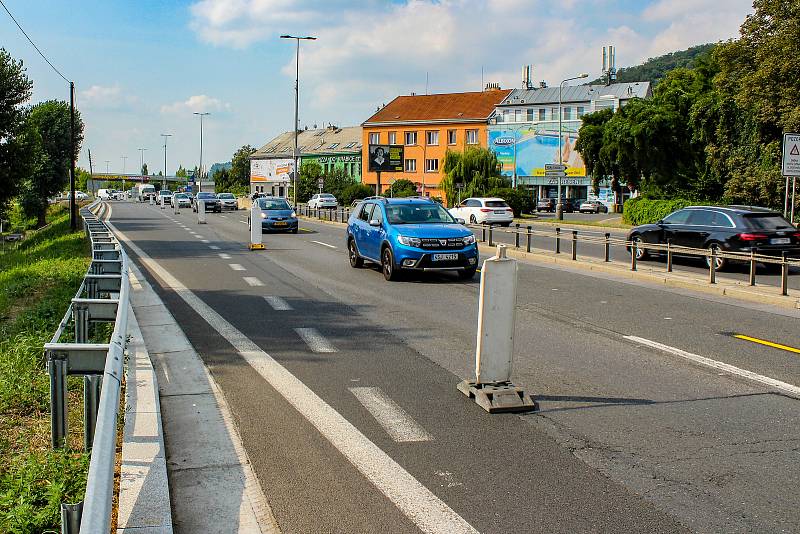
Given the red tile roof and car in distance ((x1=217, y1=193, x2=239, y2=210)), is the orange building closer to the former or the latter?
the red tile roof

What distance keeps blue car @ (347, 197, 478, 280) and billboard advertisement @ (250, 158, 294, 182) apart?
105848 millimetres

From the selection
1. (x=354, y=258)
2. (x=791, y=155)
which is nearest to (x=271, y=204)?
(x=354, y=258)

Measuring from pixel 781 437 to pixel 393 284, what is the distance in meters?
10.7

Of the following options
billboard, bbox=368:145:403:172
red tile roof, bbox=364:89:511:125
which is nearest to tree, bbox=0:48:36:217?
billboard, bbox=368:145:403:172

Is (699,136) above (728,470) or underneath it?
above

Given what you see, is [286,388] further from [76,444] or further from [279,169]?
[279,169]

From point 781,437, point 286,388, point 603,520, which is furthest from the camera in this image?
point 286,388

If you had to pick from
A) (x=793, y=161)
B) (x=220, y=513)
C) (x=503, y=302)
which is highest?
(x=793, y=161)

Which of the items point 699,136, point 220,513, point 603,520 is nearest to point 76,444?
point 220,513

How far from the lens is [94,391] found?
5.07 meters

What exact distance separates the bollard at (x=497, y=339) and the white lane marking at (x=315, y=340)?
2.69 metres

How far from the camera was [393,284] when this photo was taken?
16359mm

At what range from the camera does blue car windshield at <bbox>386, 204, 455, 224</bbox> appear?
1786 centimetres

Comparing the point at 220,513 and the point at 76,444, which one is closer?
the point at 220,513
